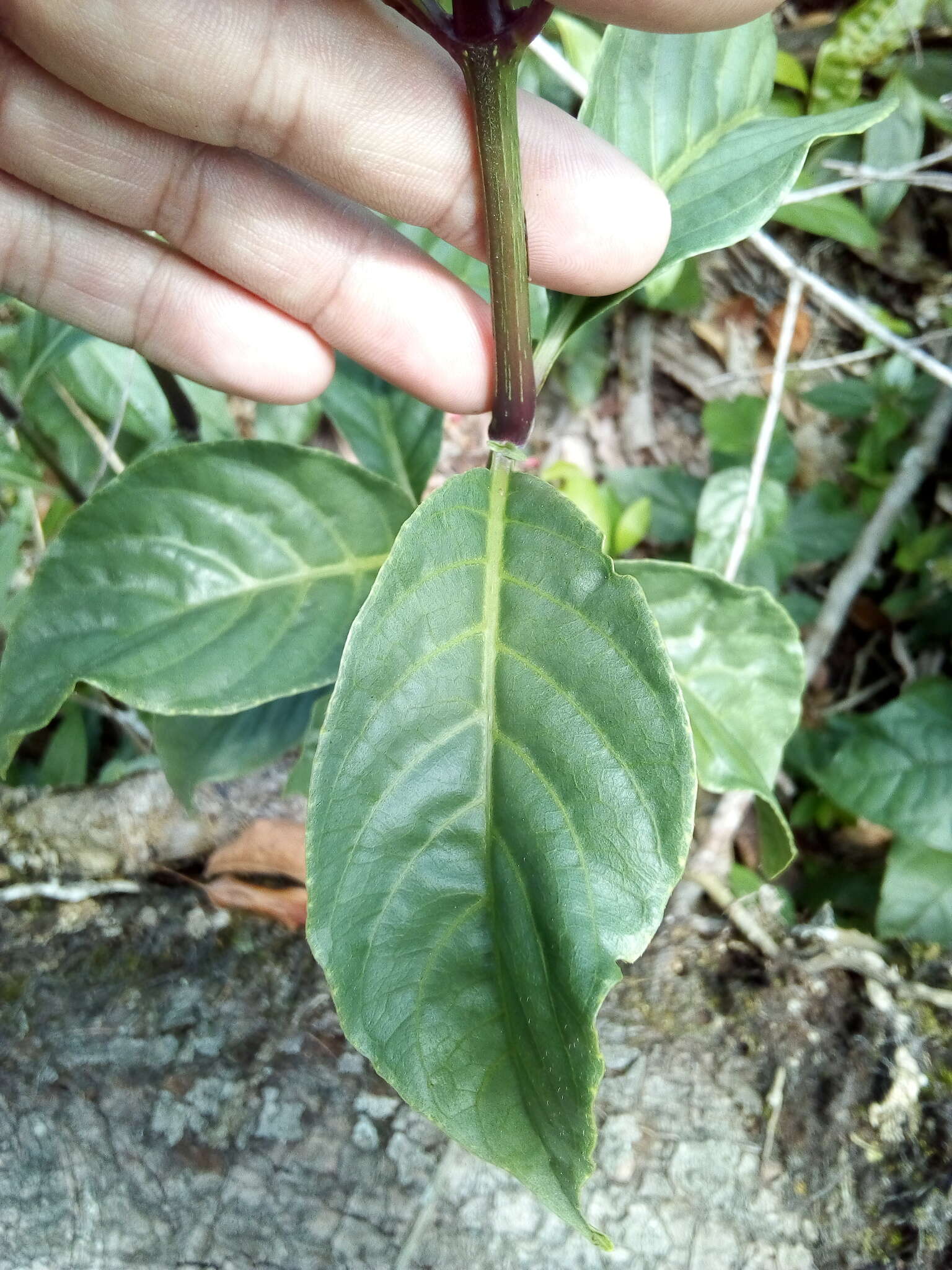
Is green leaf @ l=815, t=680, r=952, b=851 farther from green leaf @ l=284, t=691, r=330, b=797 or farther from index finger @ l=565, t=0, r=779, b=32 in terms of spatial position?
index finger @ l=565, t=0, r=779, b=32

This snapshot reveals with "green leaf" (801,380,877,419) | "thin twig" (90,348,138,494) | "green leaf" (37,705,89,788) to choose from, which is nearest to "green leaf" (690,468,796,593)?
"green leaf" (801,380,877,419)

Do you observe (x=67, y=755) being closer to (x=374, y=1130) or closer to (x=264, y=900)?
(x=264, y=900)

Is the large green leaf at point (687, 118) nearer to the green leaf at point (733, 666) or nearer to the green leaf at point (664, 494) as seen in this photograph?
the green leaf at point (733, 666)

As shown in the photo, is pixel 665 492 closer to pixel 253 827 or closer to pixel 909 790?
pixel 909 790

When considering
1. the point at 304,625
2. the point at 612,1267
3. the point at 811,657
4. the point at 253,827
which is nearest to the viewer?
the point at 612,1267

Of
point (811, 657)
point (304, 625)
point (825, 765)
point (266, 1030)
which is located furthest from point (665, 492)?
point (266, 1030)

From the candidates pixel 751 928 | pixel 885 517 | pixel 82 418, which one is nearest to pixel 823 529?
pixel 885 517
